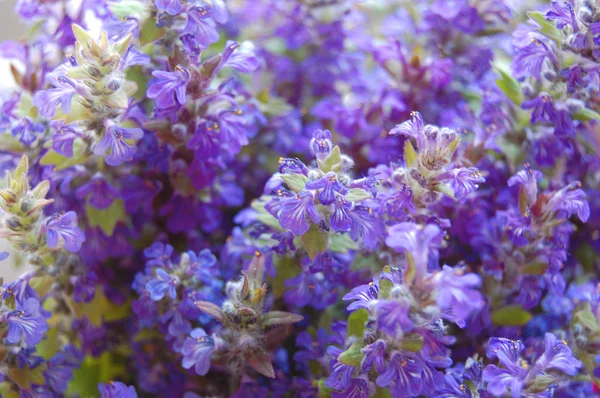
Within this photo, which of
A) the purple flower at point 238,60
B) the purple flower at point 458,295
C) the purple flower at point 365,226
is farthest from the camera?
the purple flower at point 238,60

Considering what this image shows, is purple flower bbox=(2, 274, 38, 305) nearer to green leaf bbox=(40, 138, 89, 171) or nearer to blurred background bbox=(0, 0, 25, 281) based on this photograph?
green leaf bbox=(40, 138, 89, 171)

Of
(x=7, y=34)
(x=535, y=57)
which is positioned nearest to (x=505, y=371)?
(x=535, y=57)

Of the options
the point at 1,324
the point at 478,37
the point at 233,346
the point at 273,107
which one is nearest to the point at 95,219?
the point at 1,324

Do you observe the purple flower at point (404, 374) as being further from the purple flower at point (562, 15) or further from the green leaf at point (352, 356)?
the purple flower at point (562, 15)

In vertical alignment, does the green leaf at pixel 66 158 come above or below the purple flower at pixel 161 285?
above

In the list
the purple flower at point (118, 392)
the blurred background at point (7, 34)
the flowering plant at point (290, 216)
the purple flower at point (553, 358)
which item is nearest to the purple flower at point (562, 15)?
the flowering plant at point (290, 216)

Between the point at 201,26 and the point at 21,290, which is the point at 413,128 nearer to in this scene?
the point at 201,26

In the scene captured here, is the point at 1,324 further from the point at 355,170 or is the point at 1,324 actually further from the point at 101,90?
the point at 355,170

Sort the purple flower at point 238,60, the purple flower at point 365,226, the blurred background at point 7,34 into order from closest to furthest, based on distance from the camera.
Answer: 1. the purple flower at point 365,226
2. the purple flower at point 238,60
3. the blurred background at point 7,34

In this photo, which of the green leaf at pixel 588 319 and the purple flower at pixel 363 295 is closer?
the purple flower at pixel 363 295
